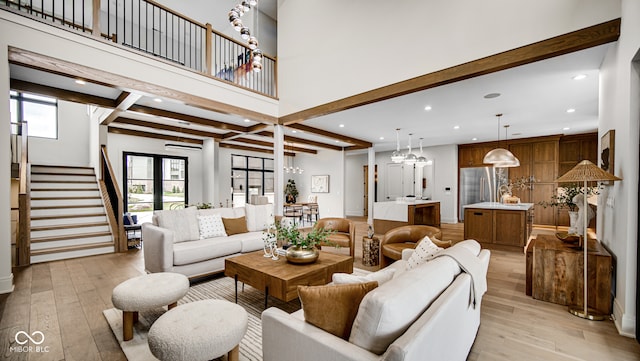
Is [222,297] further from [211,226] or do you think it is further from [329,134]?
[329,134]

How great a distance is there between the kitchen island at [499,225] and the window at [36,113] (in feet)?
35.5

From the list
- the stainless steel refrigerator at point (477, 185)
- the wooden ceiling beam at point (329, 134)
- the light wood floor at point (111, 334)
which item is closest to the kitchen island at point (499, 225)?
the light wood floor at point (111, 334)

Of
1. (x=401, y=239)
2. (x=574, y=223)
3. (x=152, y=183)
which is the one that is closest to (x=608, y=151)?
(x=574, y=223)

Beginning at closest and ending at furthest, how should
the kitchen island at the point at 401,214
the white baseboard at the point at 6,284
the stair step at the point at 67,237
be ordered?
the white baseboard at the point at 6,284
the stair step at the point at 67,237
the kitchen island at the point at 401,214

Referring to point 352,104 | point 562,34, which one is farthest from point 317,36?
point 562,34

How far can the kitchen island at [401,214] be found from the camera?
22.2ft

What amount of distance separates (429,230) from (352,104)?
2365 millimetres

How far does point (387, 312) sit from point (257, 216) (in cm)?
421

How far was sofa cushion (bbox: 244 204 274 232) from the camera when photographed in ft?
16.5

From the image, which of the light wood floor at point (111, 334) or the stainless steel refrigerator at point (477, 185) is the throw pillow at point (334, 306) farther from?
the stainless steel refrigerator at point (477, 185)

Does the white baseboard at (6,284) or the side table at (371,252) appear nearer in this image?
the white baseboard at (6,284)

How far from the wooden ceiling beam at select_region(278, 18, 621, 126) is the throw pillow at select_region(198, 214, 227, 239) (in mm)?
2995

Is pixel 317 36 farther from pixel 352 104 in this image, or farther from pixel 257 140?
pixel 257 140

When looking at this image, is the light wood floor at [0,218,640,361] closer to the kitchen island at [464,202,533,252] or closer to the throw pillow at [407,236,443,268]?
the throw pillow at [407,236,443,268]
